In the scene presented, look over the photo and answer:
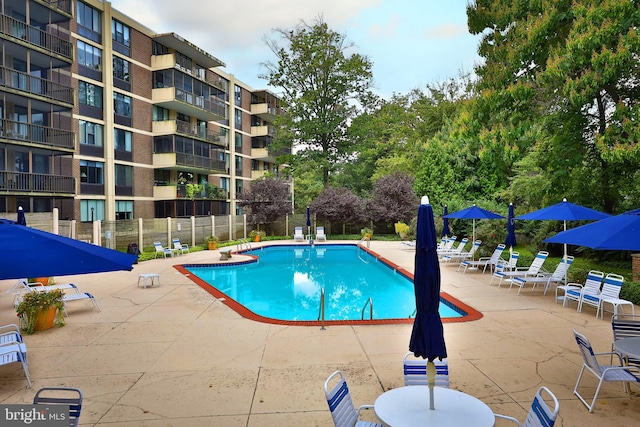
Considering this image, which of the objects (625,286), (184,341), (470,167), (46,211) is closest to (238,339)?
(184,341)

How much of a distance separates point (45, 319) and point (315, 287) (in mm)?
8432

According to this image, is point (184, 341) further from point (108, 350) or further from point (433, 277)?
point (433, 277)

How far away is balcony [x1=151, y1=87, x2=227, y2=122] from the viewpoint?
91.5 ft

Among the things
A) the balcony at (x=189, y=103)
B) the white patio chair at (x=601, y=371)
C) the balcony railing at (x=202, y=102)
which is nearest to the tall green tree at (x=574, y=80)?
the white patio chair at (x=601, y=371)

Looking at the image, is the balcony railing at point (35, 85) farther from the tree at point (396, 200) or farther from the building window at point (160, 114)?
the tree at point (396, 200)

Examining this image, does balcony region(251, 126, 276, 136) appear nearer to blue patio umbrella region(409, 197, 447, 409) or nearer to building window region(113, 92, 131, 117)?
building window region(113, 92, 131, 117)

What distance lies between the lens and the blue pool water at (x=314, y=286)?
11.0m

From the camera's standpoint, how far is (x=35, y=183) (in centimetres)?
1969

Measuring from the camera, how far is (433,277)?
12.3 feet

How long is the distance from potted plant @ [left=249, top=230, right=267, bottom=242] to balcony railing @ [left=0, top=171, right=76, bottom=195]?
11.5m

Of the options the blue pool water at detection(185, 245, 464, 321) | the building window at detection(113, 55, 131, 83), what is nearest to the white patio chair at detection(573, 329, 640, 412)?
the blue pool water at detection(185, 245, 464, 321)

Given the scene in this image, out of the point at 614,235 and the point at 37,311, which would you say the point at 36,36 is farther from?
the point at 614,235

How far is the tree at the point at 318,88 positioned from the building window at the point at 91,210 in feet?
50.3

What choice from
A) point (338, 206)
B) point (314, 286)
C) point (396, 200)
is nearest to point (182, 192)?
point (338, 206)
